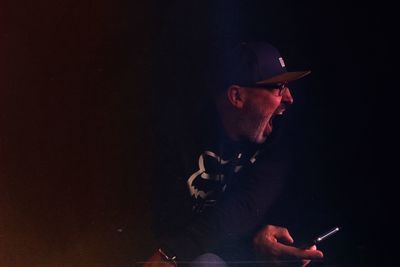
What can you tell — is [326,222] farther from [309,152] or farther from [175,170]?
[175,170]

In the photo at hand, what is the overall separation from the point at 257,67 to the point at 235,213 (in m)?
0.76

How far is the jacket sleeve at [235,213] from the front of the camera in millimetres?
3236

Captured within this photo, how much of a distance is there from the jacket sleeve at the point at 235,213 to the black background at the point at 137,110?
224mm

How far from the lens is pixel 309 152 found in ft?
11.7

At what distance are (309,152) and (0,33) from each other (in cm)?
180

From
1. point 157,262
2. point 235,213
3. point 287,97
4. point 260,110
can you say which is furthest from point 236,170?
point 157,262

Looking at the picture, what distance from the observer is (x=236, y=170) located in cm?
343

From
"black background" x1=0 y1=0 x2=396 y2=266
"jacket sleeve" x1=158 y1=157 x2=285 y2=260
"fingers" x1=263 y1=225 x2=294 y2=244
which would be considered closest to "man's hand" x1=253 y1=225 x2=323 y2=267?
"fingers" x1=263 y1=225 x2=294 y2=244

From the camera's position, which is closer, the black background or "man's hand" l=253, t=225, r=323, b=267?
"man's hand" l=253, t=225, r=323, b=267

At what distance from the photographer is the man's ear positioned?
338cm

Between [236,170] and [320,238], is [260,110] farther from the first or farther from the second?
[320,238]

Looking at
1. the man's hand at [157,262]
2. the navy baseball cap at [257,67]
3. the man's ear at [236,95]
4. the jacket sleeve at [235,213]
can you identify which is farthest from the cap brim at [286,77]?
the man's hand at [157,262]

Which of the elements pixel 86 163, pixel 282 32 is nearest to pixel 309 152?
pixel 282 32

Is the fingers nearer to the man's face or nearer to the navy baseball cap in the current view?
the man's face
